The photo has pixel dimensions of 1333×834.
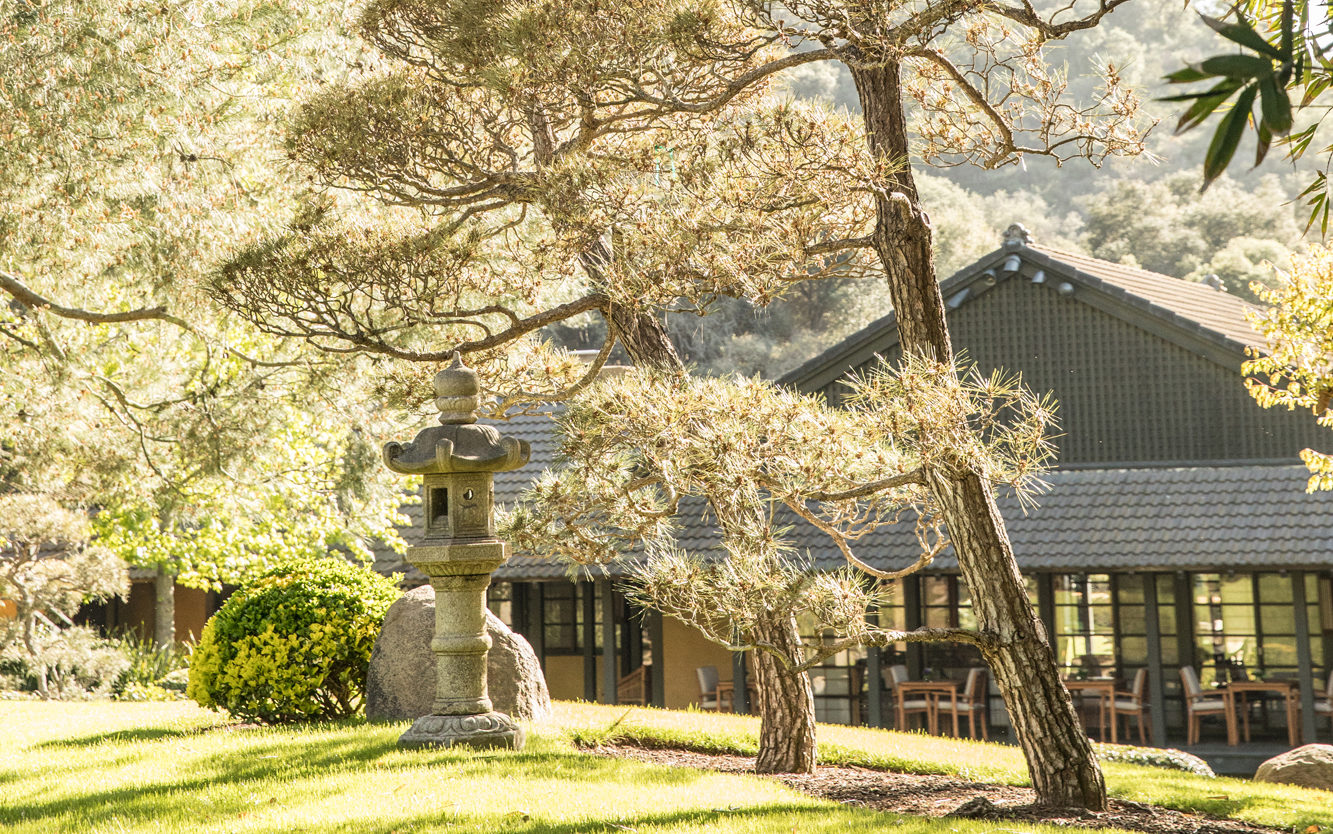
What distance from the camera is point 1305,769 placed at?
10.7 metres

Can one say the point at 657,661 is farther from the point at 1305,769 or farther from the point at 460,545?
the point at 460,545

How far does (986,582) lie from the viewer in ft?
22.8

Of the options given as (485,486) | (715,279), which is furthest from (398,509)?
→ (715,279)

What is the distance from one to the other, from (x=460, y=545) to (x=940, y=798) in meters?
3.35

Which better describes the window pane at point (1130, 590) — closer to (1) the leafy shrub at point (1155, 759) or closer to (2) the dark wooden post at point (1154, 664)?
(2) the dark wooden post at point (1154, 664)

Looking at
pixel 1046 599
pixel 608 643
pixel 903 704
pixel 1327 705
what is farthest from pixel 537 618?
pixel 1327 705

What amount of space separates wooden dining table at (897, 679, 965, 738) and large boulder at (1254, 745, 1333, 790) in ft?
12.9

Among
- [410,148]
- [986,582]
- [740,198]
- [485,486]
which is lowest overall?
[986,582]

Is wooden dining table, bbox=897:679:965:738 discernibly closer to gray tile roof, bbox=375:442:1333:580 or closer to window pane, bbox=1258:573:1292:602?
gray tile roof, bbox=375:442:1333:580

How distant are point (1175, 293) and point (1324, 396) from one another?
11.0 metres

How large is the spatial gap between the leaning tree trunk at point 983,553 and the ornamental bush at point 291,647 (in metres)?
4.64

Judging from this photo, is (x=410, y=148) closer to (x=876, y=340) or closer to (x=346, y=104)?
(x=346, y=104)

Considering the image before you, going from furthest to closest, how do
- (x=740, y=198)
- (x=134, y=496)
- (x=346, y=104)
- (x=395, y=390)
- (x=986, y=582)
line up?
(x=134, y=496), (x=395, y=390), (x=346, y=104), (x=986, y=582), (x=740, y=198)

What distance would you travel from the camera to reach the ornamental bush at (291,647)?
9.01m
